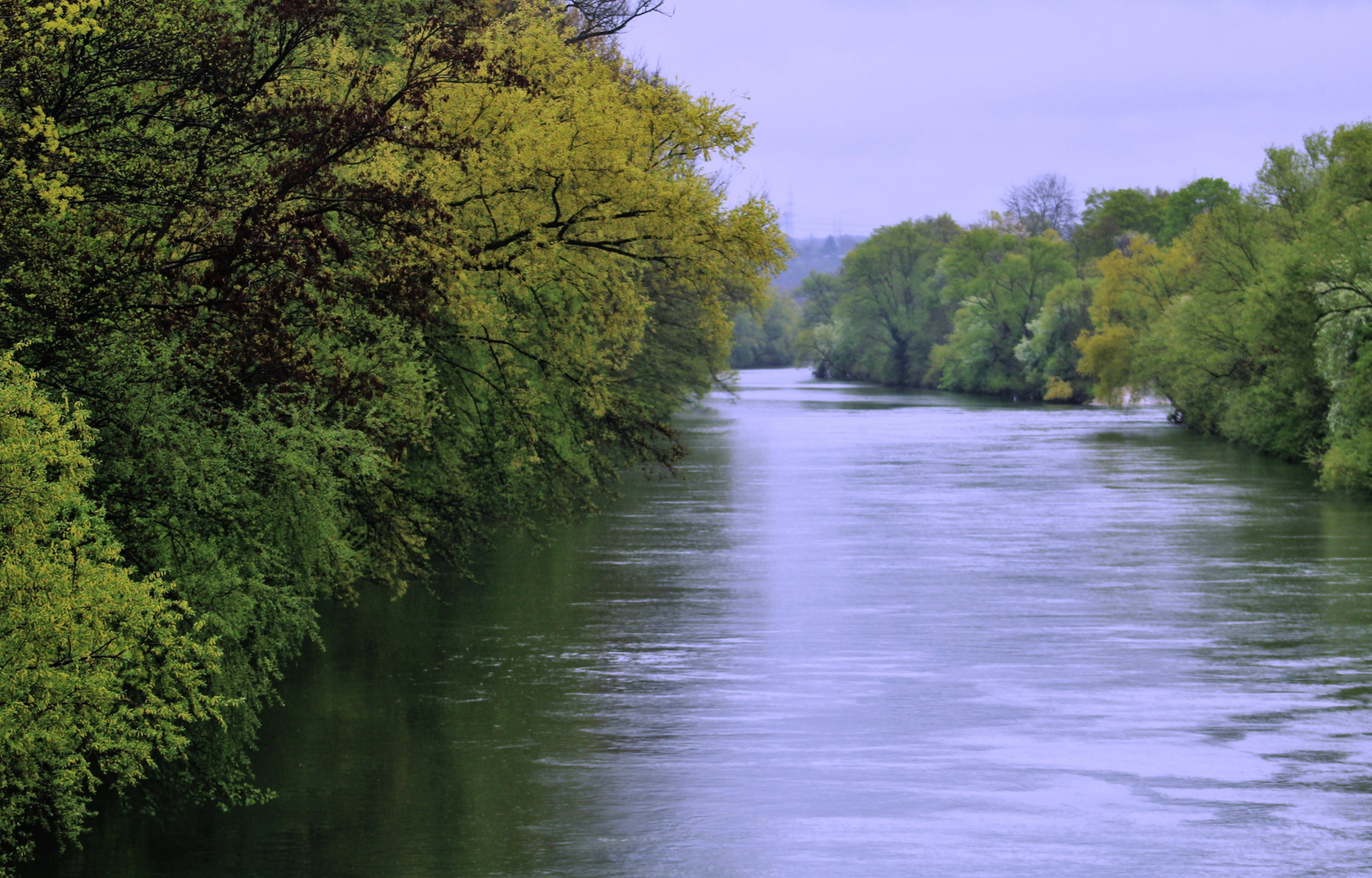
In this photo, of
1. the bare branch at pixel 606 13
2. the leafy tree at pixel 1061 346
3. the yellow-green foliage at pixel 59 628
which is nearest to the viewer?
the yellow-green foliage at pixel 59 628

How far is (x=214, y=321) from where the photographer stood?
11266 mm

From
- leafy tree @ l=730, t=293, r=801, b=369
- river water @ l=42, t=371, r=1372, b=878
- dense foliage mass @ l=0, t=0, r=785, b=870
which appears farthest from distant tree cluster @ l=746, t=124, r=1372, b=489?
dense foliage mass @ l=0, t=0, r=785, b=870

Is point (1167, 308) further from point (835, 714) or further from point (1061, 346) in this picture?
point (835, 714)

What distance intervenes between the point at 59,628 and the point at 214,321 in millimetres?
3349

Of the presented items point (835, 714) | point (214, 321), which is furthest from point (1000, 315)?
point (214, 321)

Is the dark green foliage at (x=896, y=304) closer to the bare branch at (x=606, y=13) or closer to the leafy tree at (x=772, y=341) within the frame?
the leafy tree at (x=772, y=341)

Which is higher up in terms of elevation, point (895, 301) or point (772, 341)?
point (895, 301)

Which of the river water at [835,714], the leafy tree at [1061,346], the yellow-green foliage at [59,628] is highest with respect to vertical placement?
the leafy tree at [1061,346]

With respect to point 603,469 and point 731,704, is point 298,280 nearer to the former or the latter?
point 731,704

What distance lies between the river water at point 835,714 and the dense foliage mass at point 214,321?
1364 millimetres

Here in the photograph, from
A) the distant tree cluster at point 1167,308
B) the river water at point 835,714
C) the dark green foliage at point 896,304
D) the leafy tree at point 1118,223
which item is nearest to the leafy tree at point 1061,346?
the distant tree cluster at point 1167,308

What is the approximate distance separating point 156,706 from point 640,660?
8627 millimetres

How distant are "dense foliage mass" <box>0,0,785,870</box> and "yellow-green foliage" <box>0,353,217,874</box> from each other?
0.02 meters

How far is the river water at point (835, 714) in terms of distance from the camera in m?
11.2
